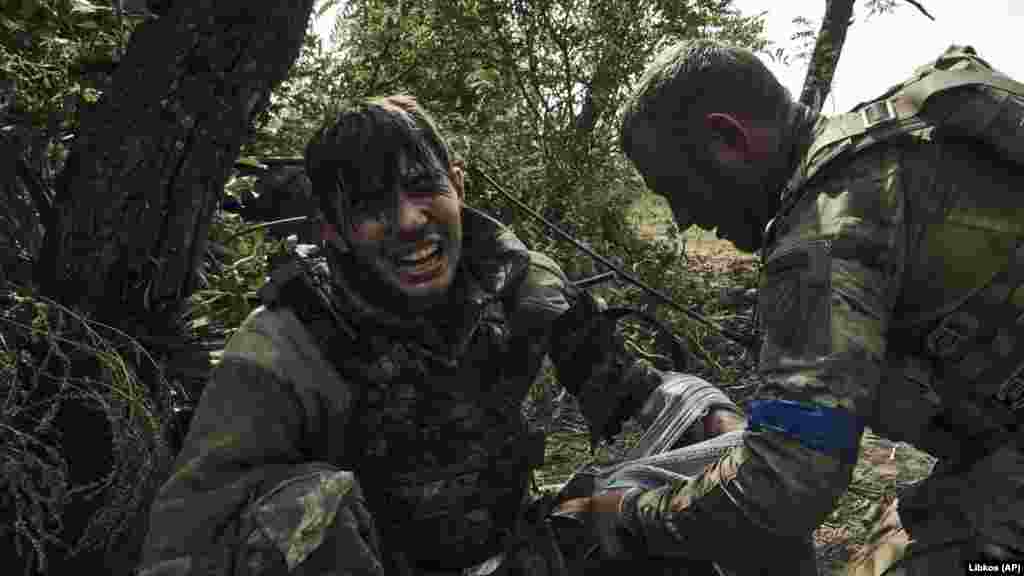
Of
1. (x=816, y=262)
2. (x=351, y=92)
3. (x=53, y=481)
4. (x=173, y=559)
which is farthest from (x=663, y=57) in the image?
(x=351, y=92)

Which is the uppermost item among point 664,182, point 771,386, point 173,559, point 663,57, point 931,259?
point 663,57

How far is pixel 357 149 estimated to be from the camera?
272 cm

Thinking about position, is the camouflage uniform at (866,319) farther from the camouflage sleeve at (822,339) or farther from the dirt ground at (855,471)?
the dirt ground at (855,471)

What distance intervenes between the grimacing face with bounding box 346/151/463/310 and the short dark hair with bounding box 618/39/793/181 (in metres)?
0.57

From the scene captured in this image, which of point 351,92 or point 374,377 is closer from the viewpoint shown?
point 374,377

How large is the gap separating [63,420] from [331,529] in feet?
5.16

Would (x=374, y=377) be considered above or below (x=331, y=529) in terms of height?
above

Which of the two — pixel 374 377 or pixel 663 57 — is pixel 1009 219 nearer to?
pixel 663 57

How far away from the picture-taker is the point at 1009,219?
2.31 meters

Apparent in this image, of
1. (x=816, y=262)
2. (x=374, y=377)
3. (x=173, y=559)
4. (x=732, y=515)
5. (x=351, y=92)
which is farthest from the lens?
(x=351, y=92)

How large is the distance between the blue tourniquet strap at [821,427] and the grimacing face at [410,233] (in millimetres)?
1003

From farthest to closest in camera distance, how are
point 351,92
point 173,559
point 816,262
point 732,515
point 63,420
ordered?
point 351,92 < point 63,420 < point 173,559 < point 732,515 < point 816,262

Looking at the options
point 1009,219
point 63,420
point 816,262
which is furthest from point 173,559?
point 1009,219

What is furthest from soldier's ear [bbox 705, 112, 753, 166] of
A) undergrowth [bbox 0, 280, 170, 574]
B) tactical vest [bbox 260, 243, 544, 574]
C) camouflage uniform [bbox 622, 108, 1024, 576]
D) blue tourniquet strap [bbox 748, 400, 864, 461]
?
undergrowth [bbox 0, 280, 170, 574]
